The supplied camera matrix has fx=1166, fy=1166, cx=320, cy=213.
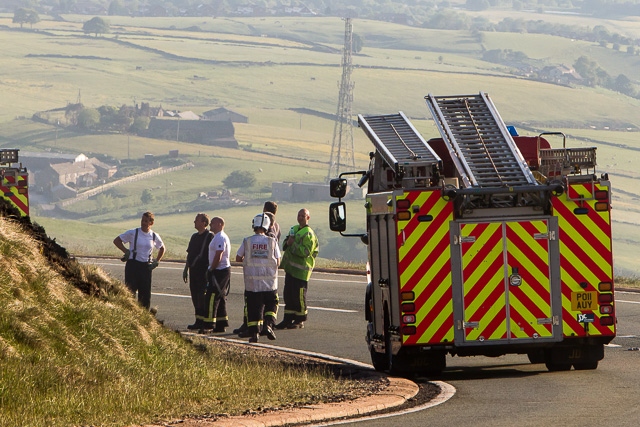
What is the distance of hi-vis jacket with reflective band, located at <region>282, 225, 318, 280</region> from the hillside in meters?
2.73

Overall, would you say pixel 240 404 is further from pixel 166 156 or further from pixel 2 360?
pixel 166 156

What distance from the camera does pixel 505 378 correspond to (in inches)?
463

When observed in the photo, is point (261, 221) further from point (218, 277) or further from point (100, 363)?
point (100, 363)

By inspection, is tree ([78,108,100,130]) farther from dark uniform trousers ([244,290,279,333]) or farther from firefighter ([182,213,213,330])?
dark uniform trousers ([244,290,279,333])

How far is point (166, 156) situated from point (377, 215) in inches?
5876

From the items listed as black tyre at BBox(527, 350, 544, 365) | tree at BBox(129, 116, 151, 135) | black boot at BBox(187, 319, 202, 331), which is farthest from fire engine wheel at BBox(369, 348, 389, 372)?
tree at BBox(129, 116, 151, 135)

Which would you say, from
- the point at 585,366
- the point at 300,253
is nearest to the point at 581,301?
the point at 585,366

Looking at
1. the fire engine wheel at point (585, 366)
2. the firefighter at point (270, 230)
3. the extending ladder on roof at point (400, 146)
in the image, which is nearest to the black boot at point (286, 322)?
→ the firefighter at point (270, 230)

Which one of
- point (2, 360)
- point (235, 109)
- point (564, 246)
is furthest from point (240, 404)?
point (235, 109)

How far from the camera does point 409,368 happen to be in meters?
11.8

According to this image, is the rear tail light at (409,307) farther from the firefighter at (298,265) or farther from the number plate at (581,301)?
the firefighter at (298,265)

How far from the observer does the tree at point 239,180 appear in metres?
139

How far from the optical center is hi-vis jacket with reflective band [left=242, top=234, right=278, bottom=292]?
15289 millimetres

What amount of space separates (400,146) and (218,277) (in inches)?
211
